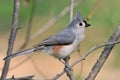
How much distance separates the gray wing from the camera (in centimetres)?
361

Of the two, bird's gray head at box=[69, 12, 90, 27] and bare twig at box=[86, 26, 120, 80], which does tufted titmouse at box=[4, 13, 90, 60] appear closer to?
bird's gray head at box=[69, 12, 90, 27]

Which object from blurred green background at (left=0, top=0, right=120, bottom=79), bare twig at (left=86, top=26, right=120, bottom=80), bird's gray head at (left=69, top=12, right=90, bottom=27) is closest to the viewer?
bare twig at (left=86, top=26, right=120, bottom=80)

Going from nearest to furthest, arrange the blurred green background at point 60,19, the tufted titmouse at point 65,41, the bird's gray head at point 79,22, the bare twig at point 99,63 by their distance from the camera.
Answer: the bare twig at point 99,63 → the bird's gray head at point 79,22 → the tufted titmouse at point 65,41 → the blurred green background at point 60,19

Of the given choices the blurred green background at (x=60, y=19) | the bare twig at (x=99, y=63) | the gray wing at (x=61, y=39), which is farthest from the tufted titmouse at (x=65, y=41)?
the blurred green background at (x=60, y=19)

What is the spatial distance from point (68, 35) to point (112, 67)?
13.2 feet

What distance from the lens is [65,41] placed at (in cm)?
376

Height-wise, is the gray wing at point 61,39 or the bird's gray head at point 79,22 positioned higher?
the bird's gray head at point 79,22

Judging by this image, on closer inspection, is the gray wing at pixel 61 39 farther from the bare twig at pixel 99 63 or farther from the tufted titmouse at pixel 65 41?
the bare twig at pixel 99 63

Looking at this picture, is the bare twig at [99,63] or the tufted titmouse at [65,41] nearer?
the bare twig at [99,63]

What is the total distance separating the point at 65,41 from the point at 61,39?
0.07 meters

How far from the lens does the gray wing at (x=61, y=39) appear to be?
3609 mm

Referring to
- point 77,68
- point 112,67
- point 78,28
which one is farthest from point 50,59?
point 78,28

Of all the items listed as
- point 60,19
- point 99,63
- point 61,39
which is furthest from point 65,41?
point 60,19

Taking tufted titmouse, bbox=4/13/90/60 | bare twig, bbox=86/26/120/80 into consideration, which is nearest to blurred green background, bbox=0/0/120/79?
tufted titmouse, bbox=4/13/90/60
